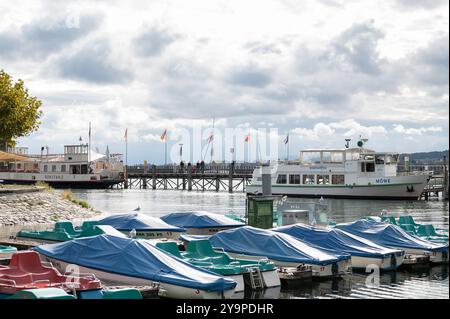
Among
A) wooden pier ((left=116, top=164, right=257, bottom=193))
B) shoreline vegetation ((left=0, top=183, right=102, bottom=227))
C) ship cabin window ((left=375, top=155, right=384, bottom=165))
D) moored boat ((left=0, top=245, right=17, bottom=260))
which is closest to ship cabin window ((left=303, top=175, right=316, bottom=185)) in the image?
ship cabin window ((left=375, top=155, right=384, bottom=165))

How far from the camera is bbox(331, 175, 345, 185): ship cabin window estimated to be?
3017 inches

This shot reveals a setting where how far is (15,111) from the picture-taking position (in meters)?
48.0

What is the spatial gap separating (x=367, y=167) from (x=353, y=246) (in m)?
49.9

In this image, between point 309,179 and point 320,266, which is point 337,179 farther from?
point 320,266

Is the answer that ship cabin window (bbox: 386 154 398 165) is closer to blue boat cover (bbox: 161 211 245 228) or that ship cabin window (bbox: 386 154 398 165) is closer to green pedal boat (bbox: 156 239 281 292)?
blue boat cover (bbox: 161 211 245 228)

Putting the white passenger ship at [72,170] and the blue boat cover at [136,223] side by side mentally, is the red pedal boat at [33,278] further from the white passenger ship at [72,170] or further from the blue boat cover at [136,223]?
the white passenger ship at [72,170]

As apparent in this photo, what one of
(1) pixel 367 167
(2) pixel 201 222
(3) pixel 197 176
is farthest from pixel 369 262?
(3) pixel 197 176

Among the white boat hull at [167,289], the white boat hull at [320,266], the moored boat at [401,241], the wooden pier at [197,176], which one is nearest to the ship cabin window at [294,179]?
the wooden pier at [197,176]

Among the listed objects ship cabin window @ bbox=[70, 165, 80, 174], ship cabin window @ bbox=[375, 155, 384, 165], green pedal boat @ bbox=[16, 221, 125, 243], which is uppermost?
ship cabin window @ bbox=[375, 155, 384, 165]

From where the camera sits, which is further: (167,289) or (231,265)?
(231,265)

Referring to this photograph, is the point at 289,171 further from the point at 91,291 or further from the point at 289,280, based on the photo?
the point at 91,291

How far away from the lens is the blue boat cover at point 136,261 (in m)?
19.0

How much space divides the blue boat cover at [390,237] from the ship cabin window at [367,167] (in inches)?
1793
